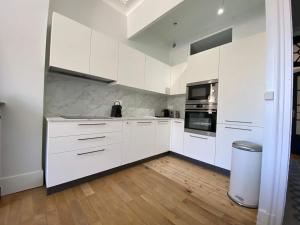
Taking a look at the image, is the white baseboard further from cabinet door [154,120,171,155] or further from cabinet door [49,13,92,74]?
cabinet door [154,120,171,155]

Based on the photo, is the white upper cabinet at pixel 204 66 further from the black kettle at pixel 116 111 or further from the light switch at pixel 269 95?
the black kettle at pixel 116 111

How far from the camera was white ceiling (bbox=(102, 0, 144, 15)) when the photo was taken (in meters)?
2.54

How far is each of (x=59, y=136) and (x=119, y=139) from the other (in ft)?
2.57

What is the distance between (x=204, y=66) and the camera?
8.22ft

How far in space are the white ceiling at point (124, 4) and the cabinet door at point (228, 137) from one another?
8.54 ft

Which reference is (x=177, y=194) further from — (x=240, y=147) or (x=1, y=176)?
(x=1, y=176)

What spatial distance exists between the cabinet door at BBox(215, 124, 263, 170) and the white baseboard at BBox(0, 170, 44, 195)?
2.43 m

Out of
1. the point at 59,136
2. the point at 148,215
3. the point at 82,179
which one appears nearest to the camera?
the point at 148,215

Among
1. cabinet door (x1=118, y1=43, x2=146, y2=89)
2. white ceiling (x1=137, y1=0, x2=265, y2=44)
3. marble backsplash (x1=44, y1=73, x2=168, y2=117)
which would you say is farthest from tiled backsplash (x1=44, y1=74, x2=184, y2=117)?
white ceiling (x1=137, y1=0, x2=265, y2=44)

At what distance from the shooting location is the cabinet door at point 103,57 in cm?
202

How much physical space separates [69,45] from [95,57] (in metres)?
0.34

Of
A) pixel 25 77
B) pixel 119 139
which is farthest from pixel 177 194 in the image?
pixel 25 77

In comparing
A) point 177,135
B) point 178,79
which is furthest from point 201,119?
point 178,79

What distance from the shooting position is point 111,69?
2.23 meters
